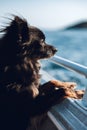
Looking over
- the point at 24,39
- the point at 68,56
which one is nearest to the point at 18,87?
the point at 24,39

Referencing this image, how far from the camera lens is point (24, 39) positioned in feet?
8.97

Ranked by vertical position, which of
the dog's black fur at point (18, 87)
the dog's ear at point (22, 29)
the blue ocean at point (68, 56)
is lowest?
the blue ocean at point (68, 56)

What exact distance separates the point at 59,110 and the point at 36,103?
326mm

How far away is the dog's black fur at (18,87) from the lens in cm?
259

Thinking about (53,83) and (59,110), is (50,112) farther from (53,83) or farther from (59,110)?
(53,83)

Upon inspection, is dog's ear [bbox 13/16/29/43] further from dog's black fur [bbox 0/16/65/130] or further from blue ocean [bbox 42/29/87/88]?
blue ocean [bbox 42/29/87/88]

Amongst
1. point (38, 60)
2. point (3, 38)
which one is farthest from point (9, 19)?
point (38, 60)

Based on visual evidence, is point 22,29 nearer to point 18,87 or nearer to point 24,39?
point 24,39

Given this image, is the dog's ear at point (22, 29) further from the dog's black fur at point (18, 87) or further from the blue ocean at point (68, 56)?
the blue ocean at point (68, 56)

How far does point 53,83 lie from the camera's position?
276 cm

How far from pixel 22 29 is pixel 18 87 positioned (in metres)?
0.42

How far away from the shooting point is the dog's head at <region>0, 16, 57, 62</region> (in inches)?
104

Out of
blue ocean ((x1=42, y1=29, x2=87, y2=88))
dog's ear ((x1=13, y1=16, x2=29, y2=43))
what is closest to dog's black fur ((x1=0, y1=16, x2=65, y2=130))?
dog's ear ((x1=13, y1=16, x2=29, y2=43))

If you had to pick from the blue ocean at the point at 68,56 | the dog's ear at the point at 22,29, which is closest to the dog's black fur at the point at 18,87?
the dog's ear at the point at 22,29
